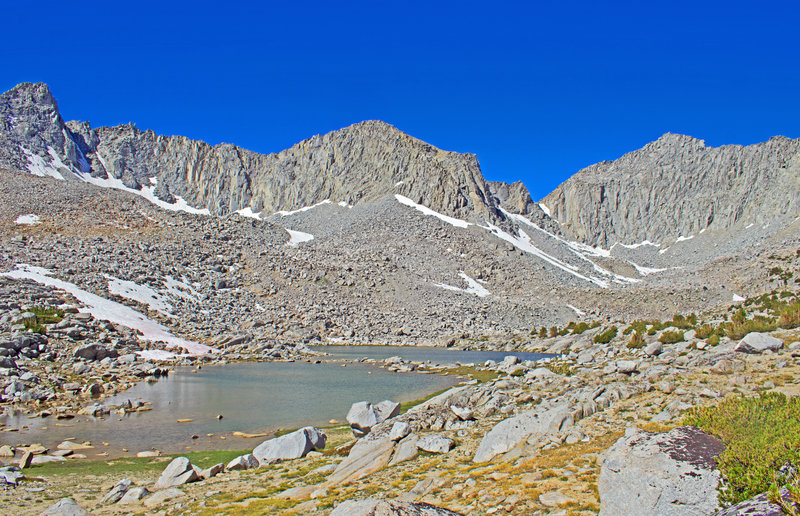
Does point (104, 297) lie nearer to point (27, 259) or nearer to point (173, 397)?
point (27, 259)

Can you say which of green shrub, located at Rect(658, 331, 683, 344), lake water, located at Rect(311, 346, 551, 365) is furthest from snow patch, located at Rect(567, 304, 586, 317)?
green shrub, located at Rect(658, 331, 683, 344)

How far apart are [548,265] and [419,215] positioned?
143 feet

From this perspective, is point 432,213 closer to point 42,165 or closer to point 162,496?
point 42,165

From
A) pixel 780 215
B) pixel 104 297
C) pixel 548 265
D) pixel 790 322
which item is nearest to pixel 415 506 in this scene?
pixel 790 322

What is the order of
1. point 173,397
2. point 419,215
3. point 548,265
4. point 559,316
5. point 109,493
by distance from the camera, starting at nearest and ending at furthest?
point 109,493 < point 173,397 < point 559,316 < point 548,265 < point 419,215

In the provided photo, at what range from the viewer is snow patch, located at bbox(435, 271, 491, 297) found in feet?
389

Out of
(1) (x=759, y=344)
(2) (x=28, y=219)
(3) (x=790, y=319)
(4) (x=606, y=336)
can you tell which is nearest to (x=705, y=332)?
(3) (x=790, y=319)

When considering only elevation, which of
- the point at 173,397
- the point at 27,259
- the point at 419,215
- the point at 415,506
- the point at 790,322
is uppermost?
the point at 419,215

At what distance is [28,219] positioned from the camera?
92.4 metres

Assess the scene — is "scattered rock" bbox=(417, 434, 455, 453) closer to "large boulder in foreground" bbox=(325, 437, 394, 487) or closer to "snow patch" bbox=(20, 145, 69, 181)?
"large boulder in foreground" bbox=(325, 437, 394, 487)

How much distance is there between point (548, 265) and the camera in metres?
152

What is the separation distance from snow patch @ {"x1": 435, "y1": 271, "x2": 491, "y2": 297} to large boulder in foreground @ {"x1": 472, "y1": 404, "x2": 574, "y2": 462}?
10081cm

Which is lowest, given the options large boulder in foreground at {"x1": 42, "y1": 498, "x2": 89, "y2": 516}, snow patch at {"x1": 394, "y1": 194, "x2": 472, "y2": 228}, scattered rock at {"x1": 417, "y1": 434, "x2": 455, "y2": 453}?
large boulder in foreground at {"x1": 42, "y1": 498, "x2": 89, "y2": 516}

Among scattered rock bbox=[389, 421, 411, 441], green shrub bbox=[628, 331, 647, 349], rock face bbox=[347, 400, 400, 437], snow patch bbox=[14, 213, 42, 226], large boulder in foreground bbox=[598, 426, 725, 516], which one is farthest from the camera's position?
snow patch bbox=[14, 213, 42, 226]
